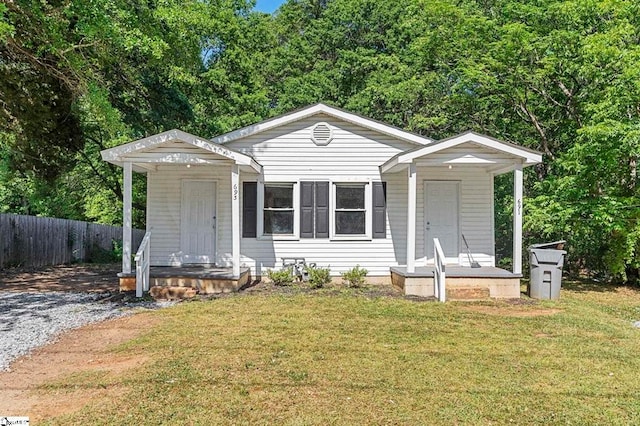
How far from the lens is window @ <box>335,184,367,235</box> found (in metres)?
10.8

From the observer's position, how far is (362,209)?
427 inches

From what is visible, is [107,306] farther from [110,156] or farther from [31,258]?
[31,258]

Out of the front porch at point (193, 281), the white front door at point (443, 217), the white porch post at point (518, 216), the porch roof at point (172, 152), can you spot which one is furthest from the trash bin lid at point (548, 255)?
the porch roof at point (172, 152)

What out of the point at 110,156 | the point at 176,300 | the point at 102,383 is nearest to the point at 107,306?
the point at 176,300

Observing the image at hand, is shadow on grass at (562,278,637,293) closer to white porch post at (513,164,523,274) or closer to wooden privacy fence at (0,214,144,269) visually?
white porch post at (513,164,523,274)

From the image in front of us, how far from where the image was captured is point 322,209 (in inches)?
423

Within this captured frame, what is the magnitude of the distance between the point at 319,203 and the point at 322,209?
157 mm

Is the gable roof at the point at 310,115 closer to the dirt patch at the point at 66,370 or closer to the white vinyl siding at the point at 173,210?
the white vinyl siding at the point at 173,210

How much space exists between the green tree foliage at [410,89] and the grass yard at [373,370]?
4331mm

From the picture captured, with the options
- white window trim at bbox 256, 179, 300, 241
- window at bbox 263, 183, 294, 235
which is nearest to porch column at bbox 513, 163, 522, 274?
white window trim at bbox 256, 179, 300, 241

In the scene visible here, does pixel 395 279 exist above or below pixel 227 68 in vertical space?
below

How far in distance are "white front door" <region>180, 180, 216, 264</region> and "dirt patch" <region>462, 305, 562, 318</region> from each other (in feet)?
19.4

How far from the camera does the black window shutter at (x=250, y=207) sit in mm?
10703

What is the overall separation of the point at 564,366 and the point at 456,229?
6.24 m
